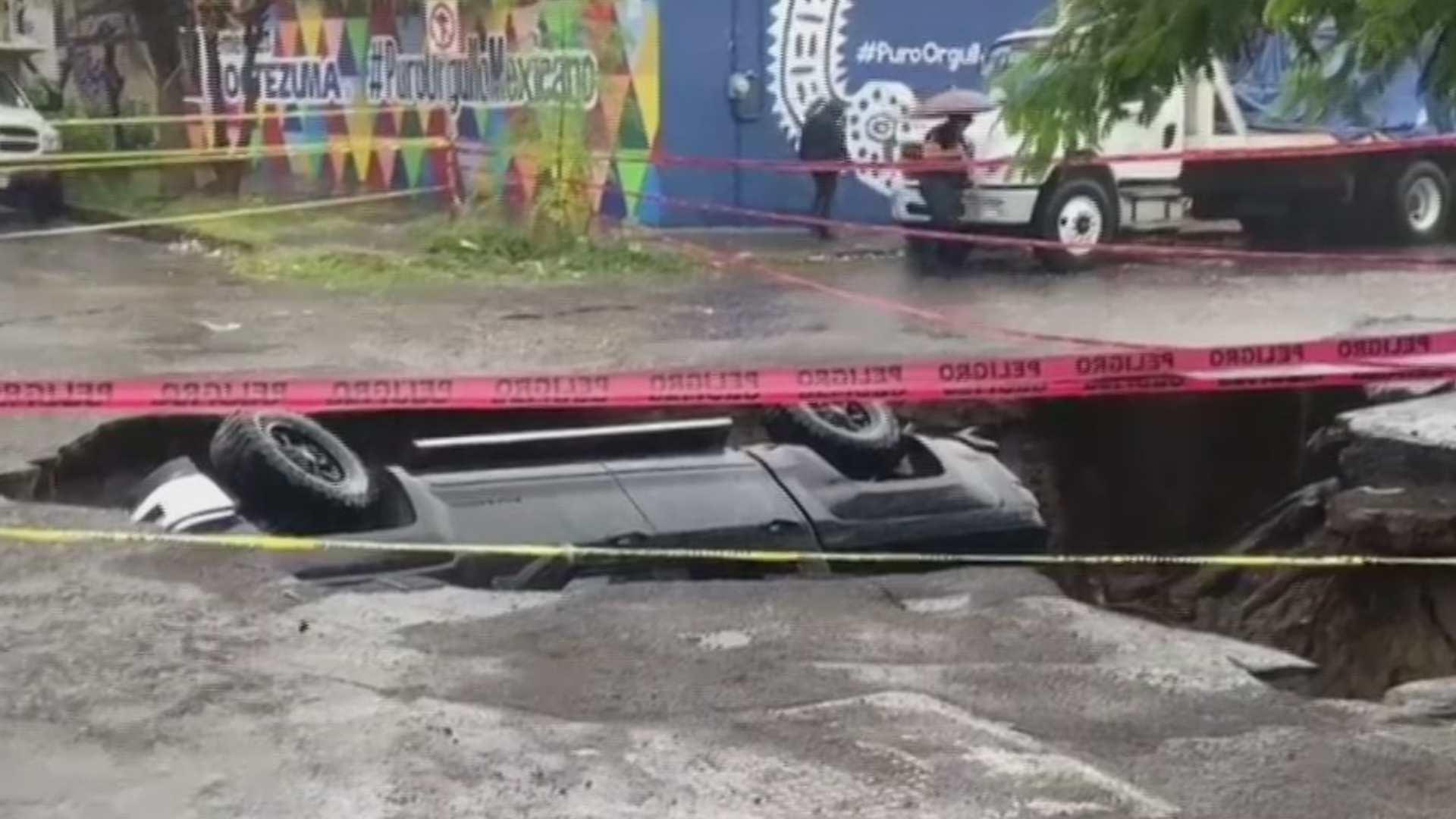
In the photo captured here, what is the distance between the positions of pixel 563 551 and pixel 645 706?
4.62 ft

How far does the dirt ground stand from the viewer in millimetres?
4742

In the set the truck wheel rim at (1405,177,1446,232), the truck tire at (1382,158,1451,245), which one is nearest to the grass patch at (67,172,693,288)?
the truck tire at (1382,158,1451,245)

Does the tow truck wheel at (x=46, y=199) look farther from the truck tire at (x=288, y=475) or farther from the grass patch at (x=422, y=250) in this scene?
the truck tire at (x=288, y=475)

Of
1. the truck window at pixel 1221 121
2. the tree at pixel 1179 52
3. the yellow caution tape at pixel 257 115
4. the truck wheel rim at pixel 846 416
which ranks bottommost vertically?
the yellow caution tape at pixel 257 115

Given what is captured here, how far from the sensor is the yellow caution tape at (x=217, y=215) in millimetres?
22766

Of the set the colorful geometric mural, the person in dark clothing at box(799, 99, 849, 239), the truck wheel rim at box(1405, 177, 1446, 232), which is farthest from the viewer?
the person in dark clothing at box(799, 99, 849, 239)

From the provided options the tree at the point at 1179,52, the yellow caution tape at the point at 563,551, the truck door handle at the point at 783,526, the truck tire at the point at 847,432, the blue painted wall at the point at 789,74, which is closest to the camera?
the tree at the point at 1179,52

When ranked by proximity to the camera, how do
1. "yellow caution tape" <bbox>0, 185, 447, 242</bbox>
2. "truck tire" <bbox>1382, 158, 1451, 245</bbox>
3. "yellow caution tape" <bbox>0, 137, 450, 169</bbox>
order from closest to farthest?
"truck tire" <bbox>1382, 158, 1451, 245</bbox>, "yellow caution tape" <bbox>0, 185, 447, 242</bbox>, "yellow caution tape" <bbox>0, 137, 450, 169</bbox>

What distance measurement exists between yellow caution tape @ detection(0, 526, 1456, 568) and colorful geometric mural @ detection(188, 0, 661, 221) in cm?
1241

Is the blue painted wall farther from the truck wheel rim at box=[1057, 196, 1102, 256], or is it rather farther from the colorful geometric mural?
the truck wheel rim at box=[1057, 196, 1102, 256]

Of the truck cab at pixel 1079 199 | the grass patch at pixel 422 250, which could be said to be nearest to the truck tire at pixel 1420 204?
the truck cab at pixel 1079 199

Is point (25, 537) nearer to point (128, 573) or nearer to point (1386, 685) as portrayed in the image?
point (128, 573)

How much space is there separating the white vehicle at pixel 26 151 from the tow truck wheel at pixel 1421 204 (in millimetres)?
14557

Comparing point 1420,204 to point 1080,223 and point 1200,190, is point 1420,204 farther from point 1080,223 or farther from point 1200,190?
point 1080,223
